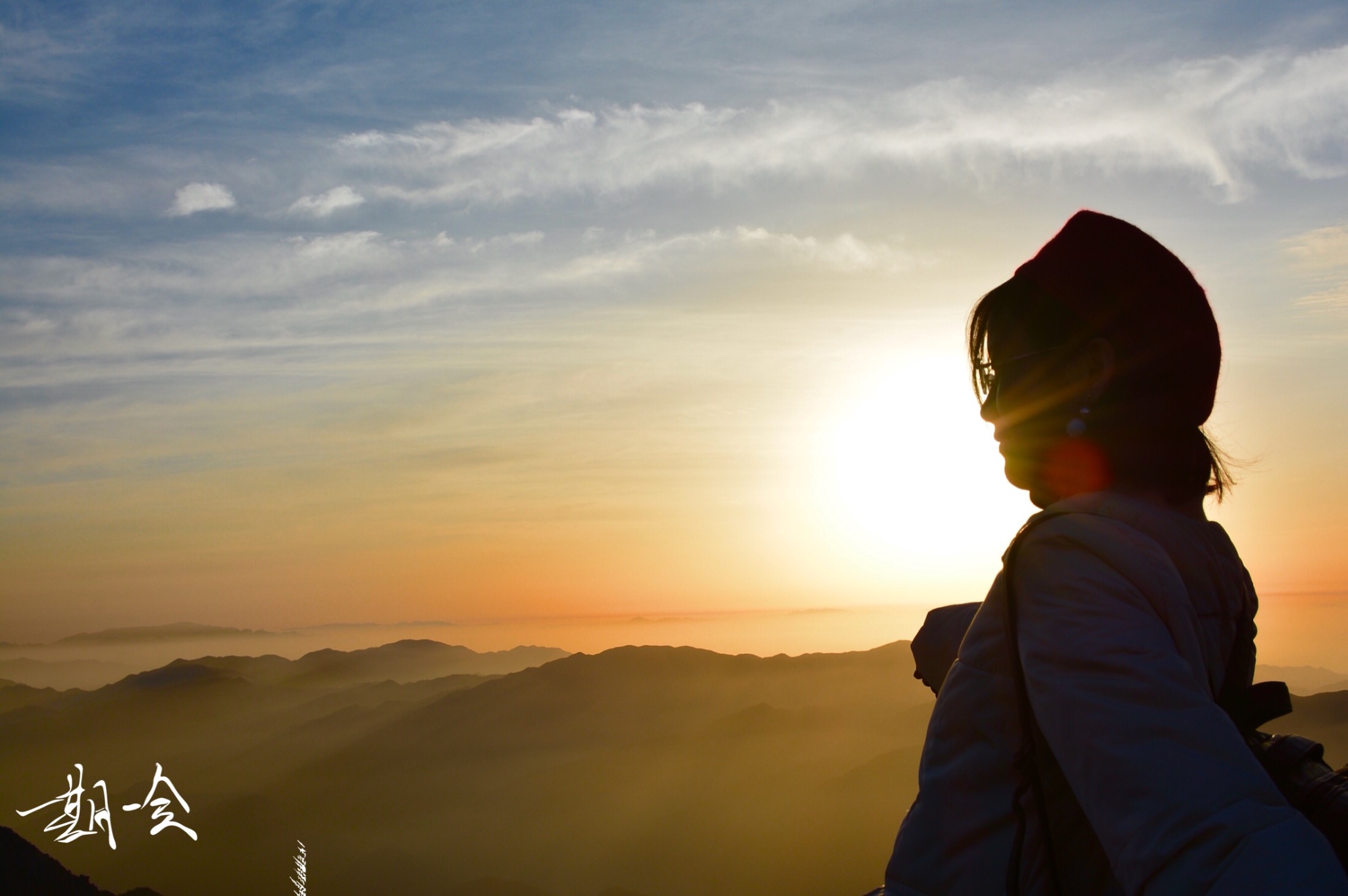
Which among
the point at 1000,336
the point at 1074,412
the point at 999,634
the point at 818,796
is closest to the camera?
the point at 999,634

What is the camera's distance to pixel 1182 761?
43.1 inches

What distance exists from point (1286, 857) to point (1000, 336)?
98 centimetres

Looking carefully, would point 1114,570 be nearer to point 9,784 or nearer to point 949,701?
point 949,701

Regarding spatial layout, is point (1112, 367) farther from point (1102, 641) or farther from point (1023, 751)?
point (1023, 751)

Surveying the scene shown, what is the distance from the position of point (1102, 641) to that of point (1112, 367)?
1.90 ft

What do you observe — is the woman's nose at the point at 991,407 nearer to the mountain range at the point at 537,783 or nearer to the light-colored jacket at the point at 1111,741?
the light-colored jacket at the point at 1111,741

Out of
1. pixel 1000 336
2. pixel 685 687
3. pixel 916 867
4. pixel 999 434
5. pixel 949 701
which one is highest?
pixel 1000 336

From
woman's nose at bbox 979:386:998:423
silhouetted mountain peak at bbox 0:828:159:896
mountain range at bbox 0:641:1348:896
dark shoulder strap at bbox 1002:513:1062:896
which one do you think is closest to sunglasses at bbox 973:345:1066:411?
woman's nose at bbox 979:386:998:423

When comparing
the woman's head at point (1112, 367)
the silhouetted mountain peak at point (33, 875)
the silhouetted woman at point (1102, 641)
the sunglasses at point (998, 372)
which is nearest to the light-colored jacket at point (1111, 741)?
the silhouetted woman at point (1102, 641)

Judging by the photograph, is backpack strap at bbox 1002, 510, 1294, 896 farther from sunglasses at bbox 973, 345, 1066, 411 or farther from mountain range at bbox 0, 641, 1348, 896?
mountain range at bbox 0, 641, 1348, 896

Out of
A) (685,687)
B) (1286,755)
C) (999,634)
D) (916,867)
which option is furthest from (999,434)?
(685,687)

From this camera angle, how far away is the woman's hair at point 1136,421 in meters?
1.55

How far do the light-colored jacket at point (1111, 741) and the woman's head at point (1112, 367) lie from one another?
11 centimetres

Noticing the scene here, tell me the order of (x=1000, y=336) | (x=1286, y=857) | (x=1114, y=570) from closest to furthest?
(x=1286, y=857)
(x=1114, y=570)
(x=1000, y=336)
